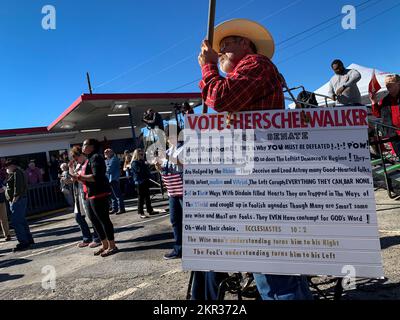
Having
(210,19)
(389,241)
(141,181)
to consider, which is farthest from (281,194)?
(141,181)

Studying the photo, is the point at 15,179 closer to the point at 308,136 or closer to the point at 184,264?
the point at 184,264

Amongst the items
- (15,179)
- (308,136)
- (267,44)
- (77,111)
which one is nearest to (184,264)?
(308,136)

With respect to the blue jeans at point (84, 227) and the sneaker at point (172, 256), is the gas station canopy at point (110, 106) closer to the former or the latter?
the blue jeans at point (84, 227)

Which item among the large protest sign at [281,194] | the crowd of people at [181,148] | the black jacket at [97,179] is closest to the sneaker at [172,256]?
the crowd of people at [181,148]

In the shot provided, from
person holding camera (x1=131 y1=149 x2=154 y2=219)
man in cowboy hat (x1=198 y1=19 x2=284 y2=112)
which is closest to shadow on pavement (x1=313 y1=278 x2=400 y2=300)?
man in cowboy hat (x1=198 y1=19 x2=284 y2=112)

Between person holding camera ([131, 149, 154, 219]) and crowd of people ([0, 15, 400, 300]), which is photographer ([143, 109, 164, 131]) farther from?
person holding camera ([131, 149, 154, 219])

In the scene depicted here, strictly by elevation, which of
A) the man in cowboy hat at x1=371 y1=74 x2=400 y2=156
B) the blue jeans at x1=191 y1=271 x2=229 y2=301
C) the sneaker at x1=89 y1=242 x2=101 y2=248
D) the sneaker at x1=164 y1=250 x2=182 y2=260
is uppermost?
the man in cowboy hat at x1=371 y1=74 x2=400 y2=156

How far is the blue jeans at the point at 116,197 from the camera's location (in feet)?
33.6

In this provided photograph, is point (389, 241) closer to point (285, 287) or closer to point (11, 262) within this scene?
point (285, 287)

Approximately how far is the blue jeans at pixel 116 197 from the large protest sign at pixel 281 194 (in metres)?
8.56

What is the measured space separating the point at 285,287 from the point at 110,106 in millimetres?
13487

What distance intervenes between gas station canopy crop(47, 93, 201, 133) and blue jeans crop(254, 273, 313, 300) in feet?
35.1

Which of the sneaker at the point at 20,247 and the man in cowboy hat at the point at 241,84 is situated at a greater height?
the man in cowboy hat at the point at 241,84

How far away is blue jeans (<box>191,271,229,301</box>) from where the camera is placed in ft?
8.30
